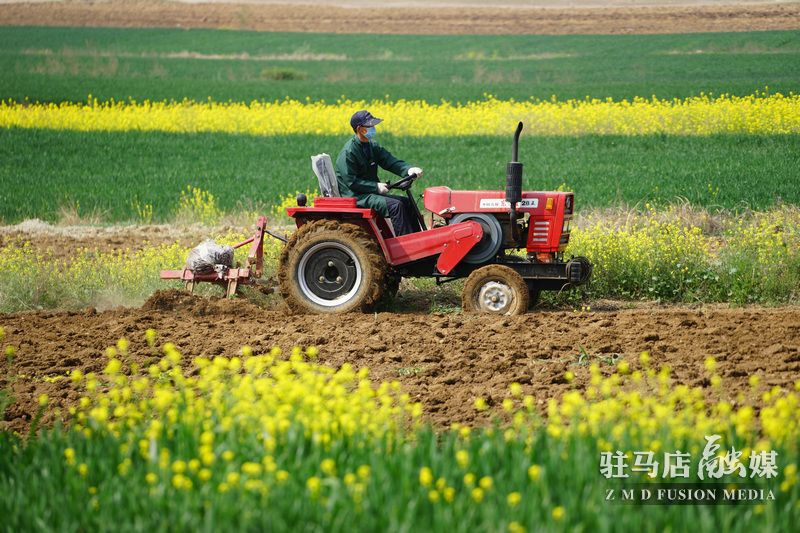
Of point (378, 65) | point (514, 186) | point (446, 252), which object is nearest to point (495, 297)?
point (446, 252)

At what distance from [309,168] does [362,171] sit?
31.3 ft

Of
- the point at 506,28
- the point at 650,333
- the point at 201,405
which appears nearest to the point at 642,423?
the point at 201,405

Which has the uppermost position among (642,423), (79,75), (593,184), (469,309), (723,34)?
(723,34)

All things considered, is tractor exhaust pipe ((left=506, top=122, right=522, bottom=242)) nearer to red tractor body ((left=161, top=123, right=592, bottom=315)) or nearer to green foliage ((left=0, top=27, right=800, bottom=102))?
red tractor body ((left=161, top=123, right=592, bottom=315))

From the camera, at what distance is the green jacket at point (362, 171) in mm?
8797

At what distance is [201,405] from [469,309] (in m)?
4.07

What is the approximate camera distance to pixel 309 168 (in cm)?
1834

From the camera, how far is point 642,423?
181 inches

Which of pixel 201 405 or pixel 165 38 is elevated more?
pixel 165 38

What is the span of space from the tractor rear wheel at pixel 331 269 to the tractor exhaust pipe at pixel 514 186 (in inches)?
46.2

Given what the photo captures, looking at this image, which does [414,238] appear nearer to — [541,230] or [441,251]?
[441,251]

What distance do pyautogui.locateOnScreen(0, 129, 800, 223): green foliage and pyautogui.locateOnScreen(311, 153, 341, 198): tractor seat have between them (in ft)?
18.6

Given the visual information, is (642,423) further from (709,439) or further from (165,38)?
(165,38)

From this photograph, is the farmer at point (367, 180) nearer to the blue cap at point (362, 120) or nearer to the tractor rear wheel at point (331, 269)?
the blue cap at point (362, 120)
